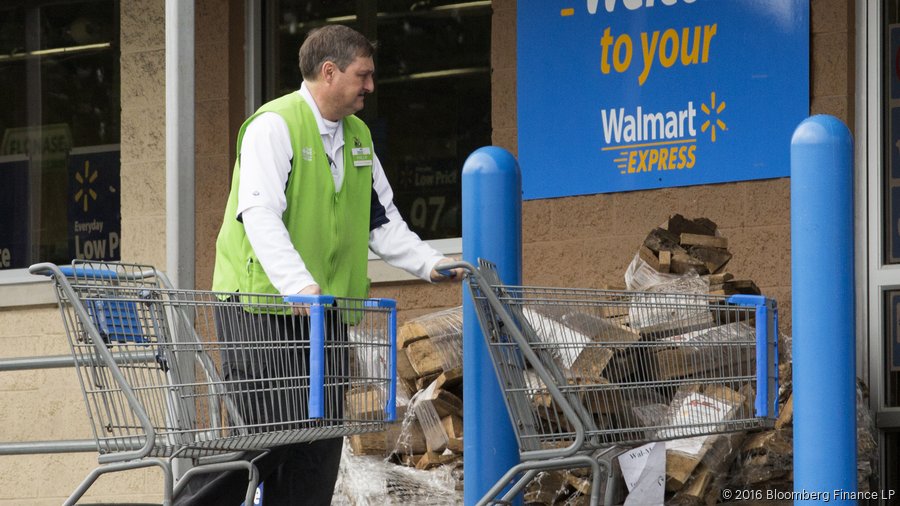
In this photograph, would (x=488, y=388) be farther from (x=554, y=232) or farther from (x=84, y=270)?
(x=554, y=232)

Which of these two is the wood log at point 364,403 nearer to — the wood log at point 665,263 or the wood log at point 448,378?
the wood log at point 448,378

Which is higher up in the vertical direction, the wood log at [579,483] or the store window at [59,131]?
the store window at [59,131]

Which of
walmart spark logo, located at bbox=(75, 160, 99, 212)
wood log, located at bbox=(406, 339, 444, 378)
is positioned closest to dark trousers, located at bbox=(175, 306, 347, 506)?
wood log, located at bbox=(406, 339, 444, 378)

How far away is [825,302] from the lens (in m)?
4.71

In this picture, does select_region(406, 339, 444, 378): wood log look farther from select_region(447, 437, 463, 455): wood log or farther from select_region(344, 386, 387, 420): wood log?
select_region(344, 386, 387, 420): wood log

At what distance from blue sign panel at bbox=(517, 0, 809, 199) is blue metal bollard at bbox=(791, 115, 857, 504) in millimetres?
2470

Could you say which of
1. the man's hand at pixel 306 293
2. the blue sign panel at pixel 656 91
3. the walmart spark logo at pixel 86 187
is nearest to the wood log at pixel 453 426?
the man's hand at pixel 306 293

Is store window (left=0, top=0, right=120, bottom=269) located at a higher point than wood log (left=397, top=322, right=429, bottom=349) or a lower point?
higher

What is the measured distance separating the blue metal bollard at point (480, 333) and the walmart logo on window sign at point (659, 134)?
2267mm

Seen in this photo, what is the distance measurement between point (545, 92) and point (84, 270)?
3.71 metres

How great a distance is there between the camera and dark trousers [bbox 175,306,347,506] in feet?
15.5

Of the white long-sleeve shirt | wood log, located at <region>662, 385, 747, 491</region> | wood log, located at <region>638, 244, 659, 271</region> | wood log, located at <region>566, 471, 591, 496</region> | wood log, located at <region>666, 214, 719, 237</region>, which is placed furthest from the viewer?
wood log, located at <region>666, 214, 719, 237</region>

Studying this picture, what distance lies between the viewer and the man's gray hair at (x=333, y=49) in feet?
17.2

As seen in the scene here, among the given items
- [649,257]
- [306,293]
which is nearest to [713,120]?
[649,257]
